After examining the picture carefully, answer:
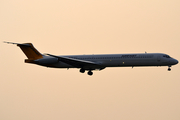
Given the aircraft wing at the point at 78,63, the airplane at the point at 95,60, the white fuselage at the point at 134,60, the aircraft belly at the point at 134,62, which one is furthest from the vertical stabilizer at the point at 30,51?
the aircraft belly at the point at 134,62

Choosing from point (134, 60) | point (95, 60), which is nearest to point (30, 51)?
point (95, 60)

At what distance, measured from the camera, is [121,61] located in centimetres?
5725

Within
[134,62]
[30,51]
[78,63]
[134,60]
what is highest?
[30,51]

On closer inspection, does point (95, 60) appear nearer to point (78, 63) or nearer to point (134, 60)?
point (78, 63)

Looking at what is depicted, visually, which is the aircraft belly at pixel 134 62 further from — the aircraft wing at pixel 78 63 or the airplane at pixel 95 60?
the aircraft wing at pixel 78 63

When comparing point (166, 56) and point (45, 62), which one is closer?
point (166, 56)

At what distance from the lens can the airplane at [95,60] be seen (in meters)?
56.8

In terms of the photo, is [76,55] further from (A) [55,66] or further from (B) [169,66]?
(B) [169,66]

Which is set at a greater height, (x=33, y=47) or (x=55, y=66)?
(x=33, y=47)

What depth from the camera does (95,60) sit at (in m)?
59.4

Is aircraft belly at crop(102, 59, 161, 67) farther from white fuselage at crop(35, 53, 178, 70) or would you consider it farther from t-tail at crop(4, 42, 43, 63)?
t-tail at crop(4, 42, 43, 63)

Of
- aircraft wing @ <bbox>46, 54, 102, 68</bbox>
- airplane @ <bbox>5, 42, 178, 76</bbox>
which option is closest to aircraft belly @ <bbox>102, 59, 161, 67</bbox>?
airplane @ <bbox>5, 42, 178, 76</bbox>

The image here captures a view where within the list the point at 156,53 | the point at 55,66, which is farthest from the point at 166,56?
the point at 55,66

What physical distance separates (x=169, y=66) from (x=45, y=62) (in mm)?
25214
